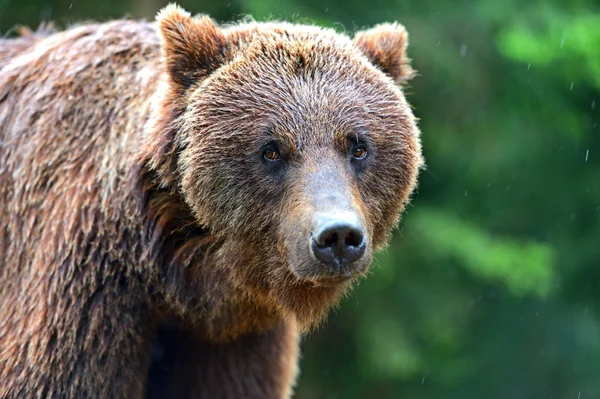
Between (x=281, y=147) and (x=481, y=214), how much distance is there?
7.27 metres

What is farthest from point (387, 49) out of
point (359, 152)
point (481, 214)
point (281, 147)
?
point (481, 214)

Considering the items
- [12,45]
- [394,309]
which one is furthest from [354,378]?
[12,45]

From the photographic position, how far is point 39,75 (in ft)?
16.2

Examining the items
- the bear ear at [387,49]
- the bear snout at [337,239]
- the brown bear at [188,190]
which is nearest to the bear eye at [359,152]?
the brown bear at [188,190]

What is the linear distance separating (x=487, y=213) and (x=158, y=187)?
734cm

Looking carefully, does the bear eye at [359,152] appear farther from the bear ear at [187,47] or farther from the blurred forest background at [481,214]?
the blurred forest background at [481,214]

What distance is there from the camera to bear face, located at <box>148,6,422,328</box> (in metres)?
4.05

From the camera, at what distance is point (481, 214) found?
11.0 metres

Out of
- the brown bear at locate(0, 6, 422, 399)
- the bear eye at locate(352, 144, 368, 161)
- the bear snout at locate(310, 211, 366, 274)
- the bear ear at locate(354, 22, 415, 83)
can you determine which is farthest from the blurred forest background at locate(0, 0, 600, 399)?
the bear snout at locate(310, 211, 366, 274)

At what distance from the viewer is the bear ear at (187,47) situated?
438cm

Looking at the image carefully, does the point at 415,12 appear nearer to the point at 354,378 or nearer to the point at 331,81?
the point at 354,378

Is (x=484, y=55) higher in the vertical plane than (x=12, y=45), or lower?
lower

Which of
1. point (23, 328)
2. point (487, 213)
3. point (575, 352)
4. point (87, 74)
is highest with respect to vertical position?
point (87, 74)

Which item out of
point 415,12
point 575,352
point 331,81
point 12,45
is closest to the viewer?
point 331,81
